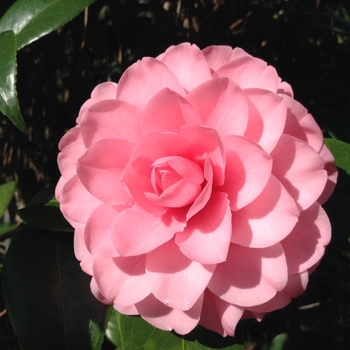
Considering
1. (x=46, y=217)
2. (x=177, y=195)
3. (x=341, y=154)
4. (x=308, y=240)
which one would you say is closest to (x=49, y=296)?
(x=46, y=217)

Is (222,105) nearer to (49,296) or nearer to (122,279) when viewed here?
(122,279)

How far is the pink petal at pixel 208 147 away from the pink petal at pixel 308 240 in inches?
4.8

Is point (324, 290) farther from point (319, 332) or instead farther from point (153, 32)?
point (153, 32)

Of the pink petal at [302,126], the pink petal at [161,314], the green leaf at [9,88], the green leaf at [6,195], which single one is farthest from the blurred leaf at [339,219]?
the green leaf at [6,195]

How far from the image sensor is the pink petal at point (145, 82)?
21.5 inches

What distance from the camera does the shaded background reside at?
1.08m

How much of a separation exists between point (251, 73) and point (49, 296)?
52cm

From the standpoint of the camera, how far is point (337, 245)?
25.2 inches

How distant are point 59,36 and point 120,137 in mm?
762

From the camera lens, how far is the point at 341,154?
67 cm

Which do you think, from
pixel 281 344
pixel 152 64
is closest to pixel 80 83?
pixel 152 64

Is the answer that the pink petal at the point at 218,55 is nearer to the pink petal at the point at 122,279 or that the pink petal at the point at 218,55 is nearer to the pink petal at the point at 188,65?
the pink petal at the point at 188,65

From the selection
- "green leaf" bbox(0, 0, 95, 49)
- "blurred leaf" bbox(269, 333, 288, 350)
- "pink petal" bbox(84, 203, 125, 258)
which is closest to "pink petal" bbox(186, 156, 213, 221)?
"pink petal" bbox(84, 203, 125, 258)

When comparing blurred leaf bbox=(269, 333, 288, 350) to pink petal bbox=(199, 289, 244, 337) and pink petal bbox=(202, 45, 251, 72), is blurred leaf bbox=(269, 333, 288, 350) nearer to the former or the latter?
pink petal bbox=(199, 289, 244, 337)
